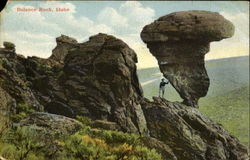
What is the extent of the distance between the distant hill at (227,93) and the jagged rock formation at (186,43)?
2.10 feet

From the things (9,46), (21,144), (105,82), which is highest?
(9,46)

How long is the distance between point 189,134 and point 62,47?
710 cm

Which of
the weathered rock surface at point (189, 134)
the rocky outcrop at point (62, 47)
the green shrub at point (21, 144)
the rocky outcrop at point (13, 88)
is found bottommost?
the weathered rock surface at point (189, 134)

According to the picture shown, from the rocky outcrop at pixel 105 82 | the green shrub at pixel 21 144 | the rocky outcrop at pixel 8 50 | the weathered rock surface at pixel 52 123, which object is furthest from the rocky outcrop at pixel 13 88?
the green shrub at pixel 21 144

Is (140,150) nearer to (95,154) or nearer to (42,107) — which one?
(95,154)

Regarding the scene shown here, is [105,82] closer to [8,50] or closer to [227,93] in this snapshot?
[8,50]

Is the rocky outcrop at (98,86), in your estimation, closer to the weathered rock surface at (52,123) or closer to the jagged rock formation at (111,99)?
the jagged rock formation at (111,99)

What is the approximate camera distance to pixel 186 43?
63.0ft

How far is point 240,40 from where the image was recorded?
877 inches

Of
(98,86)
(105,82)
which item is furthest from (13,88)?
(105,82)

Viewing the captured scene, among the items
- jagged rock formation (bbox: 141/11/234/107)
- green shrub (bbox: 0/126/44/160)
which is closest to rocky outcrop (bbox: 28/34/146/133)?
jagged rock formation (bbox: 141/11/234/107)

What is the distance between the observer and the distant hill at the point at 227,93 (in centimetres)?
1961

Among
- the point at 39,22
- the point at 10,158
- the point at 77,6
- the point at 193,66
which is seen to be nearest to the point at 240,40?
the point at 193,66

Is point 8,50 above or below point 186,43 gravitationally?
above
